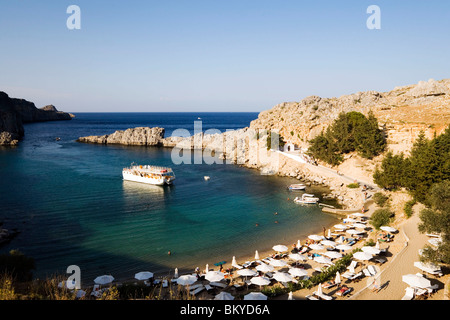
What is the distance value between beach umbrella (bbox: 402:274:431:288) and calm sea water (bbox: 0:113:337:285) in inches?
497

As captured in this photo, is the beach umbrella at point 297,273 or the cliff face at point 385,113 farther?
the cliff face at point 385,113

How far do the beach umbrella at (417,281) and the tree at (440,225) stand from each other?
2.02 metres

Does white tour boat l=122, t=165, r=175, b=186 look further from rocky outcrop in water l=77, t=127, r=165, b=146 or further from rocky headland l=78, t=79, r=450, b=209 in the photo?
rocky outcrop in water l=77, t=127, r=165, b=146

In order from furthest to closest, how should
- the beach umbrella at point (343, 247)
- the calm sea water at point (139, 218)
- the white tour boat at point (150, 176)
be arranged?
the white tour boat at point (150, 176) < the calm sea water at point (139, 218) < the beach umbrella at point (343, 247)

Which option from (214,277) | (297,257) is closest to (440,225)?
(297,257)

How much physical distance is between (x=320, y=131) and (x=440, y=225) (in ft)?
165

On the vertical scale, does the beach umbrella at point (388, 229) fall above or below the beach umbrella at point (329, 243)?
above

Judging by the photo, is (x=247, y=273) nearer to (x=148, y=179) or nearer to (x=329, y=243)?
(x=329, y=243)

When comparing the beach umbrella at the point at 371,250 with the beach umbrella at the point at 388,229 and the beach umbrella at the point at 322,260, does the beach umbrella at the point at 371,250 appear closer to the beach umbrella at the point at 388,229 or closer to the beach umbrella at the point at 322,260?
the beach umbrella at the point at 322,260

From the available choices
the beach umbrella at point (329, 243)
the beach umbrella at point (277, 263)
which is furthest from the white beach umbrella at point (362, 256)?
the beach umbrella at point (277, 263)

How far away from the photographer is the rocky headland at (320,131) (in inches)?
2004

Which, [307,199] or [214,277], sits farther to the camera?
[307,199]

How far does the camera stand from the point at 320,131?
68.9 metres

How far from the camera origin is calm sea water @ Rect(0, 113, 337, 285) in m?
26.5
